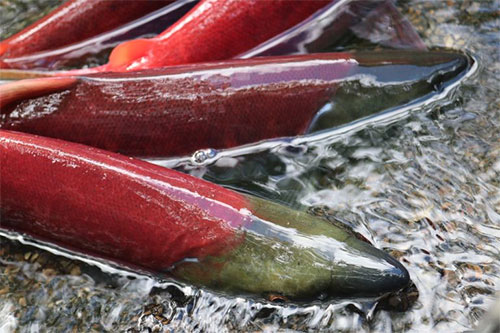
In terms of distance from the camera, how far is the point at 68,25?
3.80 metres

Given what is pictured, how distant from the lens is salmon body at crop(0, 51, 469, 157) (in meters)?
3.03

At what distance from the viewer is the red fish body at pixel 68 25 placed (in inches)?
148

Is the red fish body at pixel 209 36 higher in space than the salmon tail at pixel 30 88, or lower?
lower

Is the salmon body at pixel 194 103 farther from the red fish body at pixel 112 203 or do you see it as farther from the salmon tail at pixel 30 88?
the red fish body at pixel 112 203

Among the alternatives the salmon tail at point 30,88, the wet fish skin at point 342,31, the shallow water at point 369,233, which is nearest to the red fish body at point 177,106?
the salmon tail at point 30,88

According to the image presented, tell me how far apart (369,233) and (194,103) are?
0.96m

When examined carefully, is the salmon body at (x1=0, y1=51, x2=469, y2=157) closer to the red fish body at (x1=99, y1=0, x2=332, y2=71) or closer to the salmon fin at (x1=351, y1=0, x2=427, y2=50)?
the red fish body at (x1=99, y1=0, x2=332, y2=71)

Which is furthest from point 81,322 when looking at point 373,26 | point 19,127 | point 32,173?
point 373,26

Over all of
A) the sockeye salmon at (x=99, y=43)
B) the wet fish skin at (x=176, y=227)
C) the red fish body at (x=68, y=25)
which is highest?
the red fish body at (x=68, y=25)

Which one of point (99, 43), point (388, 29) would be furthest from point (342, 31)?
point (99, 43)

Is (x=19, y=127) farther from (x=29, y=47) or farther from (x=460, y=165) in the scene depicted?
(x=460, y=165)

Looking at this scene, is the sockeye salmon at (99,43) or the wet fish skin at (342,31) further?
the sockeye salmon at (99,43)

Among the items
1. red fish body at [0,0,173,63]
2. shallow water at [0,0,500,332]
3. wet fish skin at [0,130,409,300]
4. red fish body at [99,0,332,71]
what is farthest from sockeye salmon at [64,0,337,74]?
wet fish skin at [0,130,409,300]

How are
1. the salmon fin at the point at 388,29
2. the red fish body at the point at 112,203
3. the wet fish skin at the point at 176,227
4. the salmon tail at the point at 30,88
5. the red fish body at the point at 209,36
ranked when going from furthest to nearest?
the salmon fin at the point at 388,29 < the red fish body at the point at 209,36 < the salmon tail at the point at 30,88 < the red fish body at the point at 112,203 < the wet fish skin at the point at 176,227
